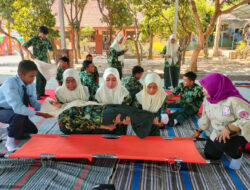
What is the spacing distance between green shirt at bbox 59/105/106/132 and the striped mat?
430 millimetres

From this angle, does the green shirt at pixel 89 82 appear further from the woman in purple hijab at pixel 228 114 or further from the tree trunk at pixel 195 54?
the tree trunk at pixel 195 54

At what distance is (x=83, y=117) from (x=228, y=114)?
1.53 m

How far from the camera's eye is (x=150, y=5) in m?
7.42

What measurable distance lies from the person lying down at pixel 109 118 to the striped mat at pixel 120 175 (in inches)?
15.3

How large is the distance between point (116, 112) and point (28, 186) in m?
1.09

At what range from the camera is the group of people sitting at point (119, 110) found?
1.85 m

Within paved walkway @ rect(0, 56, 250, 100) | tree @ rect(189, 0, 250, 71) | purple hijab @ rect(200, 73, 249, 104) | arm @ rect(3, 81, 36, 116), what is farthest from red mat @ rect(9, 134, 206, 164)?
tree @ rect(189, 0, 250, 71)

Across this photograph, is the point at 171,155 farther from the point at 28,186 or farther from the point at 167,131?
the point at 28,186

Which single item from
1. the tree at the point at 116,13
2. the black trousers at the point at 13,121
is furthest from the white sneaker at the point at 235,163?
the tree at the point at 116,13

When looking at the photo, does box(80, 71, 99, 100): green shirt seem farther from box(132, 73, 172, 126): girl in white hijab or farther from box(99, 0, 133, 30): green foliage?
box(99, 0, 133, 30): green foliage

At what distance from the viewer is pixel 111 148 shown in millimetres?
2025

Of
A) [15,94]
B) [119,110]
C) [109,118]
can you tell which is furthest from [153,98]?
[15,94]

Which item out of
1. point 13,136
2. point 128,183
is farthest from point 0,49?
point 128,183

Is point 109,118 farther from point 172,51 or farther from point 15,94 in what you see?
point 172,51
